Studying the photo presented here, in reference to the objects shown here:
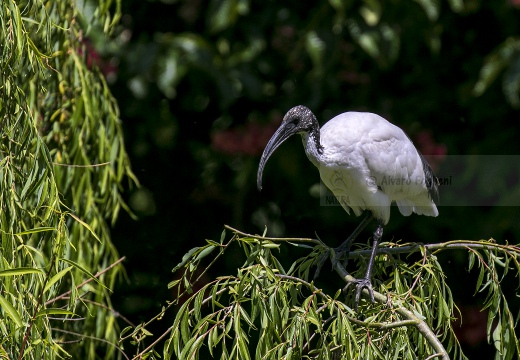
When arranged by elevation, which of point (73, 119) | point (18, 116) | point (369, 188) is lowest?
point (369, 188)

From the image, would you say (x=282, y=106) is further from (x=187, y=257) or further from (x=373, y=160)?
(x=187, y=257)

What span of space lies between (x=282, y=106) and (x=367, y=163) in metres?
1.32

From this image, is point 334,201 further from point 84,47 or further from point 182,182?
point 84,47

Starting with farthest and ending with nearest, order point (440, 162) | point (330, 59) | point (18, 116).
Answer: point (440, 162)
point (330, 59)
point (18, 116)

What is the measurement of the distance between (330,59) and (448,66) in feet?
2.48

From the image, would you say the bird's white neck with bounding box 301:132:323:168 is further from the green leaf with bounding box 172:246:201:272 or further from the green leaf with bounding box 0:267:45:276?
the green leaf with bounding box 0:267:45:276

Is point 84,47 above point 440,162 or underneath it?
above

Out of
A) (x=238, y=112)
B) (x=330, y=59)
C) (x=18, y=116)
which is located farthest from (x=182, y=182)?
(x=18, y=116)

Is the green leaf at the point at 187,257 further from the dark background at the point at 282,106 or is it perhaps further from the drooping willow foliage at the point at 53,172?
the dark background at the point at 282,106

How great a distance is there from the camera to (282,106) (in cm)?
379

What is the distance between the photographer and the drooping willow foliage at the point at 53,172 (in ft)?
5.46

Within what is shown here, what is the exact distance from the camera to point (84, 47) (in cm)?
251

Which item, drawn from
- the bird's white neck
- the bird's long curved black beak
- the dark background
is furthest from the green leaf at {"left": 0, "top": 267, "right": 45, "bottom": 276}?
the dark background

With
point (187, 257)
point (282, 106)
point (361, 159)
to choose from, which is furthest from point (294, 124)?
point (282, 106)
